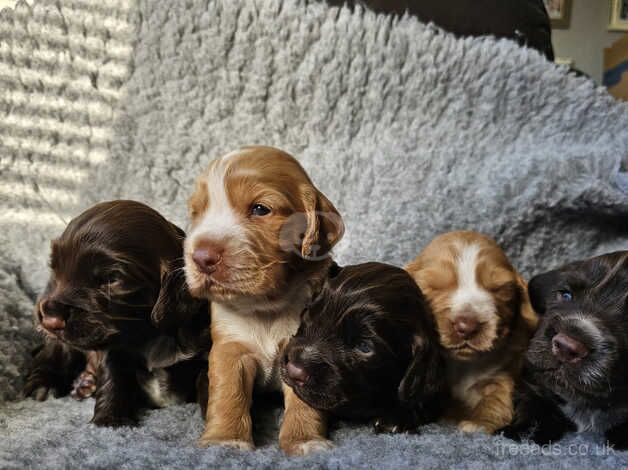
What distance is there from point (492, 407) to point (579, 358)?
0.44 meters

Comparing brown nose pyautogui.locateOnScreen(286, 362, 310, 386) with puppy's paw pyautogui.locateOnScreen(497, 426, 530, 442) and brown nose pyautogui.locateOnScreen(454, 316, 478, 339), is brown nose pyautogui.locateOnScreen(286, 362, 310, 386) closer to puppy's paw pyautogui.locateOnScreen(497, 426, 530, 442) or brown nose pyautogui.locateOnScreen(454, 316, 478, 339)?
brown nose pyautogui.locateOnScreen(454, 316, 478, 339)

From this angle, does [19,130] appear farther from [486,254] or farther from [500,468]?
[500,468]

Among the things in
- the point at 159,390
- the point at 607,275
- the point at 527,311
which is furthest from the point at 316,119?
the point at 607,275

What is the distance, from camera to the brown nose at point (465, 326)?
1834 millimetres

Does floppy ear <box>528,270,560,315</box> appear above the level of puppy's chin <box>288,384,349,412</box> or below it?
above

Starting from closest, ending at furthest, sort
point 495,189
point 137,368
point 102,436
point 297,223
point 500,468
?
point 500,468 → point 102,436 → point 297,223 → point 137,368 → point 495,189

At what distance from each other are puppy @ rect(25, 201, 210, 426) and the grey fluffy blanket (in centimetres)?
95

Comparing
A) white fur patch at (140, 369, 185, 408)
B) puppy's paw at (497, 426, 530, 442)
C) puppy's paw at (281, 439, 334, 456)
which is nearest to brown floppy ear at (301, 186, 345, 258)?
puppy's paw at (281, 439, 334, 456)

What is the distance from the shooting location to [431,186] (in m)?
2.81

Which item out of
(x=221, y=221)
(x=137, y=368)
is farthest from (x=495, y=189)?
(x=137, y=368)

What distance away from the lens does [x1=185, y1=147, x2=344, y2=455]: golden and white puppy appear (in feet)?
5.45

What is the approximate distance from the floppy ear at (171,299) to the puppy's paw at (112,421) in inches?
10.8

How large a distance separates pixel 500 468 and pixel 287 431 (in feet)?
1.80

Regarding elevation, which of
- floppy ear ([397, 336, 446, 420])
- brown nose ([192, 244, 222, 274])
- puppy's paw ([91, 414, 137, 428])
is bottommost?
puppy's paw ([91, 414, 137, 428])
